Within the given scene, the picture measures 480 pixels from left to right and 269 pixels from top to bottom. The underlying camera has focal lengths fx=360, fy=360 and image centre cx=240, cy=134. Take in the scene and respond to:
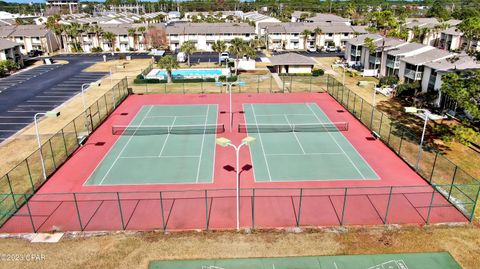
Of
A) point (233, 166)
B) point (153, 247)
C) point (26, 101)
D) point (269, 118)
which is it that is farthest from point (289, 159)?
point (26, 101)

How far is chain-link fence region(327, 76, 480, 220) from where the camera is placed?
79.6 feet

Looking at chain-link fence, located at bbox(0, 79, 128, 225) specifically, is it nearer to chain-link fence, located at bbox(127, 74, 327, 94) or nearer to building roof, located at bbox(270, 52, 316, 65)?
chain-link fence, located at bbox(127, 74, 327, 94)

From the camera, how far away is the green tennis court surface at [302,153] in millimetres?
28109

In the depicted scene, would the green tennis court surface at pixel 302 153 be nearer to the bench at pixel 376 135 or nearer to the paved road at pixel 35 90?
the bench at pixel 376 135

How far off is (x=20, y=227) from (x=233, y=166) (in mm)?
15184

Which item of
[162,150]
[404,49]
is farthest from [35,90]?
[404,49]

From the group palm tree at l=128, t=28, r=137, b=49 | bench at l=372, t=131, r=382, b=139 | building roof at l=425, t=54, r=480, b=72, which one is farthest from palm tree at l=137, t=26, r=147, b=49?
bench at l=372, t=131, r=382, b=139

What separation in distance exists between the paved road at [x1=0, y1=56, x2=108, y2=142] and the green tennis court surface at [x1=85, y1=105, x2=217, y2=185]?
41.1 feet

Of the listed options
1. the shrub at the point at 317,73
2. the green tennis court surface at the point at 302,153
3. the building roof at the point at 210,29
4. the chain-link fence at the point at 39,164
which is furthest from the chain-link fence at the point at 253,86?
the building roof at the point at 210,29

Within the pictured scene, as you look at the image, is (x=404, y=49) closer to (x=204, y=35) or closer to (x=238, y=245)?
(x=238, y=245)

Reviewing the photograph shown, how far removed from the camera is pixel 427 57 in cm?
5038

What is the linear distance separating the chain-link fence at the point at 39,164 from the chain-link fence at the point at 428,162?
90.0 ft

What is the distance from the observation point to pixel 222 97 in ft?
166

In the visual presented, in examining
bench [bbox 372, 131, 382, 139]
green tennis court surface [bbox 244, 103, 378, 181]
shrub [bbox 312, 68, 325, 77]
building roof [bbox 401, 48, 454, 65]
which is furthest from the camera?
shrub [bbox 312, 68, 325, 77]
